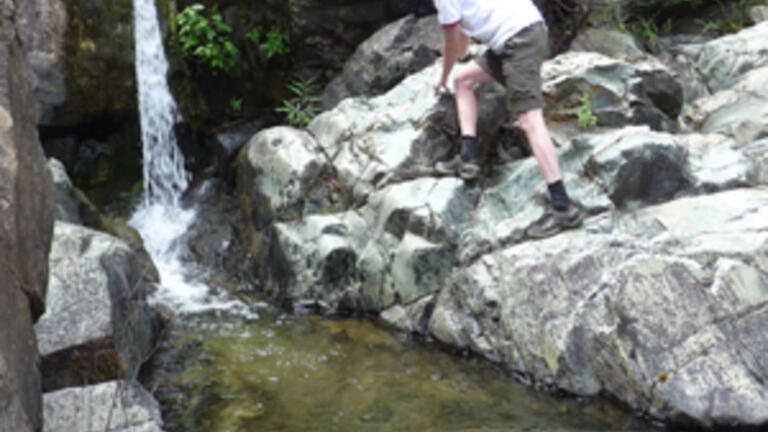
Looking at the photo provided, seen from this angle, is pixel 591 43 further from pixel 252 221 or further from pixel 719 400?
pixel 719 400

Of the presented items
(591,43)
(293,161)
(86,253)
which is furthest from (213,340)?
(591,43)

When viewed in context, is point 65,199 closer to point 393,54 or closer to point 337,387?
point 337,387

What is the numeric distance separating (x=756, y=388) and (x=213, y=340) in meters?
3.89

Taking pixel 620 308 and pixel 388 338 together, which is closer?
pixel 620 308

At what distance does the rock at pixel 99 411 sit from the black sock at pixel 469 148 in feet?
10.7

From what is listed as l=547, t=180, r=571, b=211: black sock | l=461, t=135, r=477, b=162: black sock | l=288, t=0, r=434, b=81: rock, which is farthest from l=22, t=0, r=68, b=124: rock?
Answer: l=547, t=180, r=571, b=211: black sock

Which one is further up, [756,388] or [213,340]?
[756,388]

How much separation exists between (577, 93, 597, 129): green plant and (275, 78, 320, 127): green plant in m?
3.24

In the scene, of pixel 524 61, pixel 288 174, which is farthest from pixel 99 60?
pixel 524 61

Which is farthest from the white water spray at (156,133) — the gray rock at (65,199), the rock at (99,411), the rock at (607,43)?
the rock at (607,43)

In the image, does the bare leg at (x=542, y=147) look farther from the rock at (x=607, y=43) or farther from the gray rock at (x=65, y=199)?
the gray rock at (x=65, y=199)

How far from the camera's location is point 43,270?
10.6 feet

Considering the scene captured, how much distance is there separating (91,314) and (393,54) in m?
4.67

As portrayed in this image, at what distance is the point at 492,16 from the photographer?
5.64 meters
